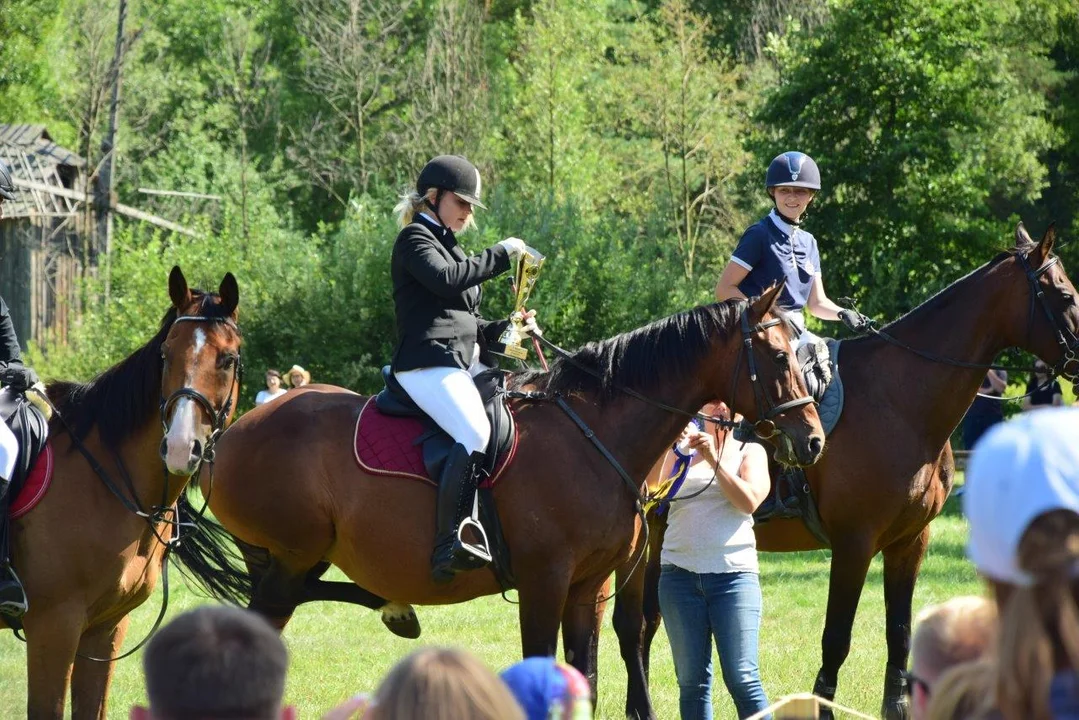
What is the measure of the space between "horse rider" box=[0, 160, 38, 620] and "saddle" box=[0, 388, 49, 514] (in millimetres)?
37

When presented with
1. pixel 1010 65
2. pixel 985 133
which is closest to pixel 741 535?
pixel 985 133

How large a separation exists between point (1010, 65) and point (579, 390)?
25.8 metres

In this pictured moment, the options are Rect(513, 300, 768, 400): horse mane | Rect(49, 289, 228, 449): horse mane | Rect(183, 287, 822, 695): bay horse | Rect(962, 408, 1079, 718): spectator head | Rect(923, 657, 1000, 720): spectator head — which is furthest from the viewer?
Rect(513, 300, 768, 400): horse mane

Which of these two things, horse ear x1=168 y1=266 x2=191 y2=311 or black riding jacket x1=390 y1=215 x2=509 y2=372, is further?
black riding jacket x1=390 y1=215 x2=509 y2=372

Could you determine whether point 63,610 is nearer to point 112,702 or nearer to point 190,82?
point 112,702

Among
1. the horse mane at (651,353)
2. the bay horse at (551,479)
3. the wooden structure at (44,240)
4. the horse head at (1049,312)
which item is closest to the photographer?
the bay horse at (551,479)

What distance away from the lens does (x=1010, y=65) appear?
2936 cm

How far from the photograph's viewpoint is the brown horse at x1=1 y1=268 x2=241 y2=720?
5660mm

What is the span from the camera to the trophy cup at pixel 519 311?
673 centimetres

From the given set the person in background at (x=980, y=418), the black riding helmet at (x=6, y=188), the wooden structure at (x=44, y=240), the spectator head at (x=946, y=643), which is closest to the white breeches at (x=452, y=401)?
the black riding helmet at (x=6, y=188)

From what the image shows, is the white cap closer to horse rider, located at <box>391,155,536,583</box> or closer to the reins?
the reins

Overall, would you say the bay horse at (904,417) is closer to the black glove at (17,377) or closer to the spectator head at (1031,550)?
the black glove at (17,377)

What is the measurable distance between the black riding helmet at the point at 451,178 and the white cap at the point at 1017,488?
4.89 m

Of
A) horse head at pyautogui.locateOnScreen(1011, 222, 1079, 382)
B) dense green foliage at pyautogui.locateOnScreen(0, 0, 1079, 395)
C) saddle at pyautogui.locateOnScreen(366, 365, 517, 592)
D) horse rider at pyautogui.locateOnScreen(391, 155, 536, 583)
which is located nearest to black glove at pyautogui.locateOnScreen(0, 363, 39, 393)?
saddle at pyautogui.locateOnScreen(366, 365, 517, 592)
